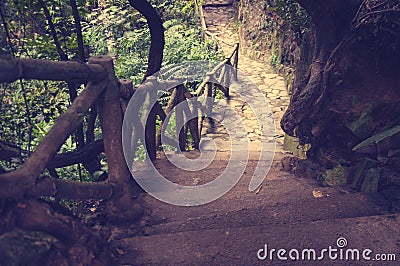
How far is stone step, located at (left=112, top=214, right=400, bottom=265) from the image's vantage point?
9.95 feet

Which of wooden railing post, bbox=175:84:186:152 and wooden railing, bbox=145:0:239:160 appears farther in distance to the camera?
wooden railing post, bbox=175:84:186:152

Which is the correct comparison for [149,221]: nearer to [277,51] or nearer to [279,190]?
[279,190]

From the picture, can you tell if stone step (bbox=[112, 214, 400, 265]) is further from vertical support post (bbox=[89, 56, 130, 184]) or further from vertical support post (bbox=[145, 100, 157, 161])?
vertical support post (bbox=[145, 100, 157, 161])

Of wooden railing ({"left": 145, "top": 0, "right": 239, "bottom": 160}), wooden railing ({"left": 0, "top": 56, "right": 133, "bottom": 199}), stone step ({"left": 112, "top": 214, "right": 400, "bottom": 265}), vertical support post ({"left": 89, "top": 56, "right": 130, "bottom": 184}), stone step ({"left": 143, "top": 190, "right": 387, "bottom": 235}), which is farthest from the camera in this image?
wooden railing ({"left": 145, "top": 0, "right": 239, "bottom": 160})

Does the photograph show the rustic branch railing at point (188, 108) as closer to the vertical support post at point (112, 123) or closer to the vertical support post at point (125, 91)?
the vertical support post at point (125, 91)

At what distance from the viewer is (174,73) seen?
10203 mm

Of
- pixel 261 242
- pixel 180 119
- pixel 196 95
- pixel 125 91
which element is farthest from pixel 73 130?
pixel 196 95

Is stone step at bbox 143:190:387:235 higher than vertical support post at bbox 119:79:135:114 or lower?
lower

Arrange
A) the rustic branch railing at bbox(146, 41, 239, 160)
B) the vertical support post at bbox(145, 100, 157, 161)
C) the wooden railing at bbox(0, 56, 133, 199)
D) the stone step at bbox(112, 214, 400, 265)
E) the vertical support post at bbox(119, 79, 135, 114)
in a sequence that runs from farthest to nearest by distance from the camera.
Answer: the rustic branch railing at bbox(146, 41, 239, 160) → the vertical support post at bbox(145, 100, 157, 161) → the vertical support post at bbox(119, 79, 135, 114) → the stone step at bbox(112, 214, 400, 265) → the wooden railing at bbox(0, 56, 133, 199)

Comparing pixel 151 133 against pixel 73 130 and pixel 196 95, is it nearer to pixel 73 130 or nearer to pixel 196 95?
pixel 73 130

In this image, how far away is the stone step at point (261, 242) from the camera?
3031 millimetres

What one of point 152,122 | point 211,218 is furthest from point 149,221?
point 152,122

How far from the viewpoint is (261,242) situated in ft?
10.6

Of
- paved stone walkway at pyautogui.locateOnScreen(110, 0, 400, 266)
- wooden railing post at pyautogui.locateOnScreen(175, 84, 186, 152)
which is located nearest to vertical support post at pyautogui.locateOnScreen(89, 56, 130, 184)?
paved stone walkway at pyautogui.locateOnScreen(110, 0, 400, 266)
